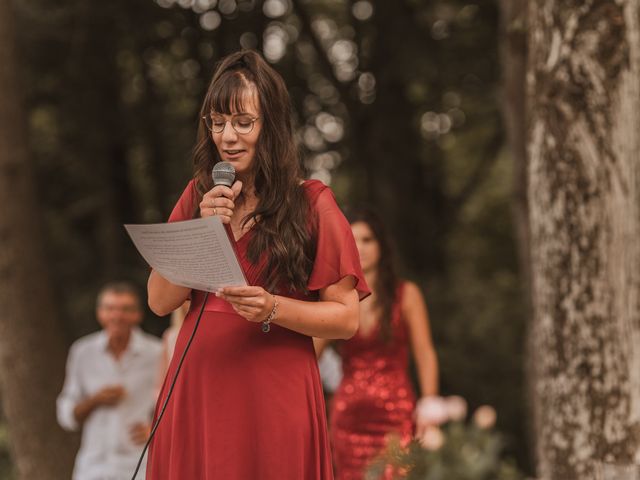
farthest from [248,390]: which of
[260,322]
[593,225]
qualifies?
[593,225]

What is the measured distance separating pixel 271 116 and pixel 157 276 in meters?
0.55

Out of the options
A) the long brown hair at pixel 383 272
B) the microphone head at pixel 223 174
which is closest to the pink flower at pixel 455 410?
the microphone head at pixel 223 174

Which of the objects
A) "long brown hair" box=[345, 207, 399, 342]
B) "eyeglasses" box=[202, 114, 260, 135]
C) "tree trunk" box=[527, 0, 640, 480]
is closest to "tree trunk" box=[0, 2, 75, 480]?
"long brown hair" box=[345, 207, 399, 342]

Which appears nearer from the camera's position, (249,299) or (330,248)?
(249,299)

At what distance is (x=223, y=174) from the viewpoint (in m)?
2.91

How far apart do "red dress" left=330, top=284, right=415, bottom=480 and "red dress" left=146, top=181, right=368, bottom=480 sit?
3020mm

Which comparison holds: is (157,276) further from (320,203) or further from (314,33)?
(314,33)

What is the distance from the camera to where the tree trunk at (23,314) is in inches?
379

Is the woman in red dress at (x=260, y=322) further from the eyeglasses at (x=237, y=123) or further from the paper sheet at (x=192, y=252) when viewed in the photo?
the paper sheet at (x=192, y=252)

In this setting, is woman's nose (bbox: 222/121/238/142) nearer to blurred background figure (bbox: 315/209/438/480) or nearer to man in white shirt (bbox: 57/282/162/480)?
blurred background figure (bbox: 315/209/438/480)

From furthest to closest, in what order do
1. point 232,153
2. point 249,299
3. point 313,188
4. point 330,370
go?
point 330,370
point 313,188
point 232,153
point 249,299

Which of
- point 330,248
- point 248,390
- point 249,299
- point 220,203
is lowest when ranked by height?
point 248,390

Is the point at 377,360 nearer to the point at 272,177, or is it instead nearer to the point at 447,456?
the point at 272,177

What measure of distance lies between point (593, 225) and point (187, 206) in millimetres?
2824
